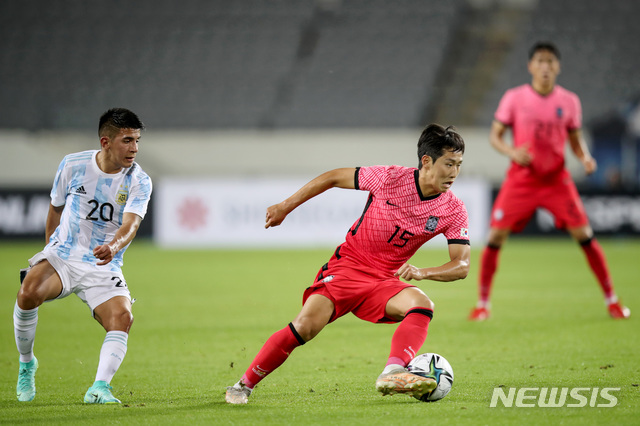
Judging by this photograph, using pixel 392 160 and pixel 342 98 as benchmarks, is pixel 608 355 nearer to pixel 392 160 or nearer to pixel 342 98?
pixel 392 160

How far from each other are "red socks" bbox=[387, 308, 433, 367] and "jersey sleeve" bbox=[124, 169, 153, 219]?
156 cm

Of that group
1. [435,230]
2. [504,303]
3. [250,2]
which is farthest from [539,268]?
[250,2]

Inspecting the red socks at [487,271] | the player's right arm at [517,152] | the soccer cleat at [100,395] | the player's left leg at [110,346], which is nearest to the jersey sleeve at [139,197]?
the player's left leg at [110,346]

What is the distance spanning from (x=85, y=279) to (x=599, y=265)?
16.6 feet

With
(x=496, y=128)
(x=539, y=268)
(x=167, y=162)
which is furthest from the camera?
(x=167, y=162)

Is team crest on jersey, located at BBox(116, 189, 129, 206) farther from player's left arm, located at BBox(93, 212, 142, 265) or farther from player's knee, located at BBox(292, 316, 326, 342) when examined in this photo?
player's knee, located at BBox(292, 316, 326, 342)

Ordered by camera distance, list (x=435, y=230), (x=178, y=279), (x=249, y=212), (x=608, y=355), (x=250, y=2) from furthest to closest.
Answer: (x=250, y=2), (x=249, y=212), (x=178, y=279), (x=608, y=355), (x=435, y=230)

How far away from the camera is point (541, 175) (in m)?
8.08

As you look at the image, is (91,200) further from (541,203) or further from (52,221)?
(541,203)

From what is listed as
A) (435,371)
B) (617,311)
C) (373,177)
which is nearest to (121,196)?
(373,177)

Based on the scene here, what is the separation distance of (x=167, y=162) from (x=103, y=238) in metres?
18.4

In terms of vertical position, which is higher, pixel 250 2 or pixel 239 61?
pixel 250 2

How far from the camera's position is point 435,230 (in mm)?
4727

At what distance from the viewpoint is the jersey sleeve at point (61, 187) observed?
4.97 meters
